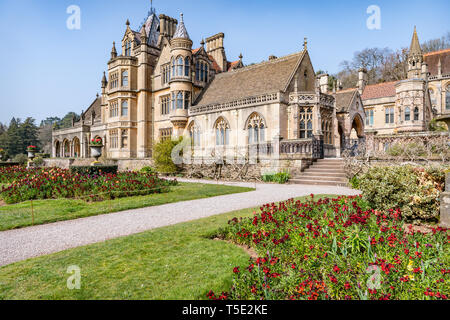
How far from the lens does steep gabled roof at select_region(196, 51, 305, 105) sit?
72.6 feet

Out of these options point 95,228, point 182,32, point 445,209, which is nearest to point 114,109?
point 182,32

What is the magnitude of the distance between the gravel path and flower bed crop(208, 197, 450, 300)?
9.04 ft

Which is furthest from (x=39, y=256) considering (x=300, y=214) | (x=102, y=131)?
(x=102, y=131)

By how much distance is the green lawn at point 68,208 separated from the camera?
23.4 feet

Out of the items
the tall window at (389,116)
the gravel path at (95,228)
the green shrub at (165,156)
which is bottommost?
the gravel path at (95,228)

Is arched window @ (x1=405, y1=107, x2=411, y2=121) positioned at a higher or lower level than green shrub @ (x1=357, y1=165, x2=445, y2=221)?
higher

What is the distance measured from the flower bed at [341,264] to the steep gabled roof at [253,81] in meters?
17.1

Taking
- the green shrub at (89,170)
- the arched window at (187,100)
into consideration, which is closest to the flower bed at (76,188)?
the green shrub at (89,170)

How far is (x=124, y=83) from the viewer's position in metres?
30.9

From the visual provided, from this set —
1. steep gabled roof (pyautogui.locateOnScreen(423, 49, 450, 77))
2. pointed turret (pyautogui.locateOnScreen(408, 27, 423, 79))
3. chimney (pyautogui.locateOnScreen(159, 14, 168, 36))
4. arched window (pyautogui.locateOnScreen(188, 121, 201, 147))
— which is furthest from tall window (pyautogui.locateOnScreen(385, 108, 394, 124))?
chimney (pyautogui.locateOnScreen(159, 14, 168, 36))

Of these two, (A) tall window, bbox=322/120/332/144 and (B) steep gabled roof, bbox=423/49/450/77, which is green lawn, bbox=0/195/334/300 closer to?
(A) tall window, bbox=322/120/332/144

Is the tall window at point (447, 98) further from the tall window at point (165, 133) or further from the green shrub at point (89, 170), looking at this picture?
the green shrub at point (89, 170)

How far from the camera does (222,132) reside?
78.1ft
